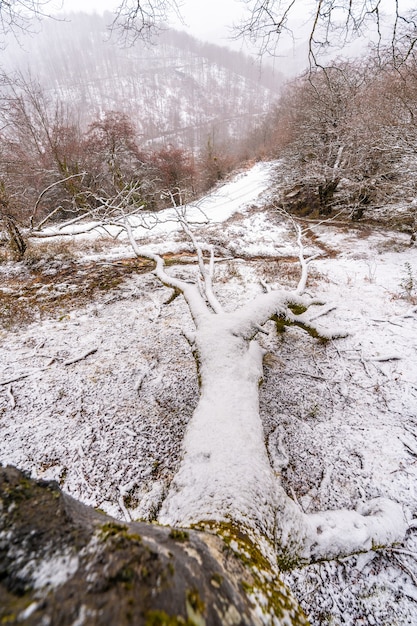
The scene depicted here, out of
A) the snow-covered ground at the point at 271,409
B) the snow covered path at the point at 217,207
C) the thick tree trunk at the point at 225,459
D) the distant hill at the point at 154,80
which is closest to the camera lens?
the thick tree trunk at the point at 225,459

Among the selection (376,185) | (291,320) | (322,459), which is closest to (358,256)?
(376,185)

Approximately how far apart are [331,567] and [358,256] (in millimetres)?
7788

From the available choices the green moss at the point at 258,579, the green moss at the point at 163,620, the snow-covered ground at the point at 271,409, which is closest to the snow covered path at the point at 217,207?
the snow-covered ground at the point at 271,409

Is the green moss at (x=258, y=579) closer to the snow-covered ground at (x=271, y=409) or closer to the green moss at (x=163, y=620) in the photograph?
the green moss at (x=163, y=620)

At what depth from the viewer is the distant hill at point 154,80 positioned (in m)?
62.1

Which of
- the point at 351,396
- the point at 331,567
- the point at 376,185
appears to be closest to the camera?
the point at 331,567

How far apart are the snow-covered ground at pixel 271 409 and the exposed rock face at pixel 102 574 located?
1.62 m

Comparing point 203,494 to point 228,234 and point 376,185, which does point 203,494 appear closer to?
point 228,234

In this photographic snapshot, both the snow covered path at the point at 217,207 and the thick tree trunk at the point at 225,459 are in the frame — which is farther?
the snow covered path at the point at 217,207

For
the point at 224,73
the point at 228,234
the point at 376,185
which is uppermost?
the point at 224,73

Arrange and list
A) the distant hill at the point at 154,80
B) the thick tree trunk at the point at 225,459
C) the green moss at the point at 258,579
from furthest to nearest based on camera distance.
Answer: the distant hill at the point at 154,80
the thick tree trunk at the point at 225,459
the green moss at the point at 258,579

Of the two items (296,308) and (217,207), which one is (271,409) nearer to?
(296,308)

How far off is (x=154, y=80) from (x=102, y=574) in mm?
100991

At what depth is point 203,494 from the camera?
1.66 metres
